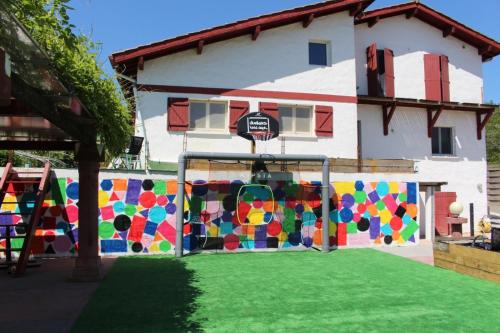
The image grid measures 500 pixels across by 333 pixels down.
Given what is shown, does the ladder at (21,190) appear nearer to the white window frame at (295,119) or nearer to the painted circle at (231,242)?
the painted circle at (231,242)

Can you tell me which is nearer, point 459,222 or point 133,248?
point 133,248

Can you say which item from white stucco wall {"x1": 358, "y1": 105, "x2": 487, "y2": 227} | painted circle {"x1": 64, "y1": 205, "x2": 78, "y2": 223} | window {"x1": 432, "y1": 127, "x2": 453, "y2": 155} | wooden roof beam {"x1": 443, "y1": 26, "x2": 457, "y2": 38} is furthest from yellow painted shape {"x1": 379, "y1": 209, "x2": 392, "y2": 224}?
wooden roof beam {"x1": 443, "y1": 26, "x2": 457, "y2": 38}

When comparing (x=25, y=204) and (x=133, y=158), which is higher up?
(x=133, y=158)

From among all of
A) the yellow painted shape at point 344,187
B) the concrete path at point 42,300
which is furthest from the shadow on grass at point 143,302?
the yellow painted shape at point 344,187

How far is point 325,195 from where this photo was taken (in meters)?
11.0

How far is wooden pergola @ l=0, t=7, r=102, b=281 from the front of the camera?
→ 139 inches

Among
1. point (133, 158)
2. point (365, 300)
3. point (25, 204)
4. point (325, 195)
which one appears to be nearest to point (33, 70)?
point (365, 300)

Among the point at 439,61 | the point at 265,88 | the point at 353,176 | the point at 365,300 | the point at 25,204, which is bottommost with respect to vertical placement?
the point at 365,300

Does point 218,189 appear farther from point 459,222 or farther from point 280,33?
point 459,222

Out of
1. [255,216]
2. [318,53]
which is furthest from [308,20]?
[255,216]

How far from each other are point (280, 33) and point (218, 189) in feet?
22.9

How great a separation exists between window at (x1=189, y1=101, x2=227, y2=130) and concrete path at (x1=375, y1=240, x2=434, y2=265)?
6460mm

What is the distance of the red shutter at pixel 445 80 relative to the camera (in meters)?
17.4

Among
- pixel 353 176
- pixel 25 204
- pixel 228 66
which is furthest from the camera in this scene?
pixel 228 66
